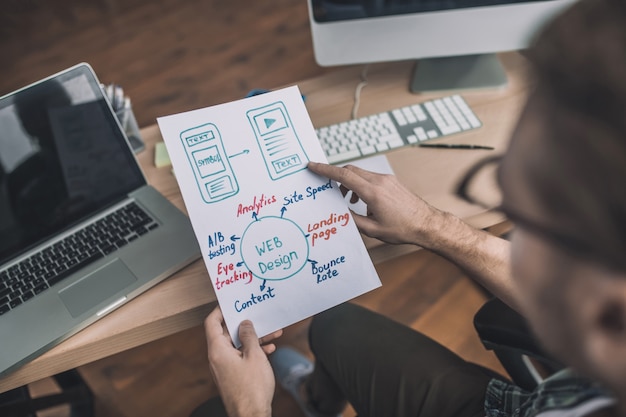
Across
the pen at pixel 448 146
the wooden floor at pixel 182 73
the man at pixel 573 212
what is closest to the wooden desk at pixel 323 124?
the pen at pixel 448 146

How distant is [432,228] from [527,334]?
221 millimetres

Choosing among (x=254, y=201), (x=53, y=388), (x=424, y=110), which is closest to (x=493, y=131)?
(x=424, y=110)

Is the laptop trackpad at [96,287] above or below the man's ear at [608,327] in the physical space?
below

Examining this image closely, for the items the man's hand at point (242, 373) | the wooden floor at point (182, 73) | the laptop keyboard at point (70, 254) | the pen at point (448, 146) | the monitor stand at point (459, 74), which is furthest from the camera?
the wooden floor at point (182, 73)

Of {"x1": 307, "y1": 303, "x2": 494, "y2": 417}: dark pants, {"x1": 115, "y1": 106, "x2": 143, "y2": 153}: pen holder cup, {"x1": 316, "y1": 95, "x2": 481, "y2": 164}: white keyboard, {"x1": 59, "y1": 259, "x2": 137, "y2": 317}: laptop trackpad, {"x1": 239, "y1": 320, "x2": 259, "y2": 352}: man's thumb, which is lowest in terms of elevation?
{"x1": 307, "y1": 303, "x2": 494, "y2": 417}: dark pants

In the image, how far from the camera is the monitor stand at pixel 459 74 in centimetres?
105

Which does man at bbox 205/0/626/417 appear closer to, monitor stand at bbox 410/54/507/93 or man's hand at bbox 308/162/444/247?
man's hand at bbox 308/162/444/247

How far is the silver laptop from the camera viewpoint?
73 centimetres

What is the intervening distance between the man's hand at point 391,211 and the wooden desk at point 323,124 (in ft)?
0.16

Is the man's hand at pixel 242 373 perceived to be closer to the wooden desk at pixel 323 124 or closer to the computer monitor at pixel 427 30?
the wooden desk at pixel 323 124

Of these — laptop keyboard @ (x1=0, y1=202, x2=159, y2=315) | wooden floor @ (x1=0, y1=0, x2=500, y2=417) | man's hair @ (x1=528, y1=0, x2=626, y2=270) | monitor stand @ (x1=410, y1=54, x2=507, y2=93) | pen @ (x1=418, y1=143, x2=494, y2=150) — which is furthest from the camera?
A: wooden floor @ (x1=0, y1=0, x2=500, y2=417)

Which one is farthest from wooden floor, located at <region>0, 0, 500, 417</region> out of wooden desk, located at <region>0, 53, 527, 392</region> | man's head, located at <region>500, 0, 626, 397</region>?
man's head, located at <region>500, 0, 626, 397</region>

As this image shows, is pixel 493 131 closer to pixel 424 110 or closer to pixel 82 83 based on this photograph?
pixel 424 110

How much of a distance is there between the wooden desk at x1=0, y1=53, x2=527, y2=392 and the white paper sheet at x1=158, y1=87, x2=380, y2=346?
86 mm
